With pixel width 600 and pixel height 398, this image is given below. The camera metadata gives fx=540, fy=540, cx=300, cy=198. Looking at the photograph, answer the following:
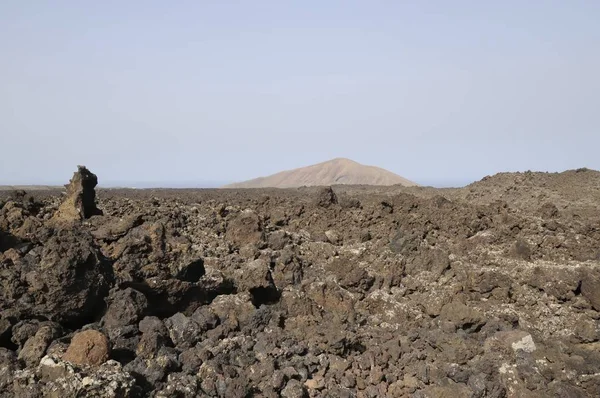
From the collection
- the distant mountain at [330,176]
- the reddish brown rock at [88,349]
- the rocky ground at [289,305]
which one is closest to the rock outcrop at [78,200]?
the rocky ground at [289,305]

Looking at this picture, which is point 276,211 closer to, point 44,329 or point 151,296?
point 151,296

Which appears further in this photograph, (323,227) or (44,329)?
(323,227)

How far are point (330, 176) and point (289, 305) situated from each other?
53.6 metres

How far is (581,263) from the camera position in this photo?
9312 millimetres

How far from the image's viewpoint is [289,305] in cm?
712

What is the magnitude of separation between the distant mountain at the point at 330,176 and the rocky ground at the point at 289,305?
4534 cm

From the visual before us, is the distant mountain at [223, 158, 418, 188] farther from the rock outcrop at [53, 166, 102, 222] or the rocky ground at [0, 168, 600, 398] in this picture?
the rocky ground at [0, 168, 600, 398]

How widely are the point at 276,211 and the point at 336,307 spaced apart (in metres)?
4.34

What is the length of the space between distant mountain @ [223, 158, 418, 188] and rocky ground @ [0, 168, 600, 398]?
4534 centimetres

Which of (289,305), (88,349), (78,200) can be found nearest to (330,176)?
(78,200)

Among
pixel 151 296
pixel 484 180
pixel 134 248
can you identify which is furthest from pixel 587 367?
pixel 484 180

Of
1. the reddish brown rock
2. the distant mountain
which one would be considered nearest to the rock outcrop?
the reddish brown rock

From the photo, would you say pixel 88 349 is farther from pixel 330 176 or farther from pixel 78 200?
pixel 330 176

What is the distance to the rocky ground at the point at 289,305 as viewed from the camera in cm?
532
